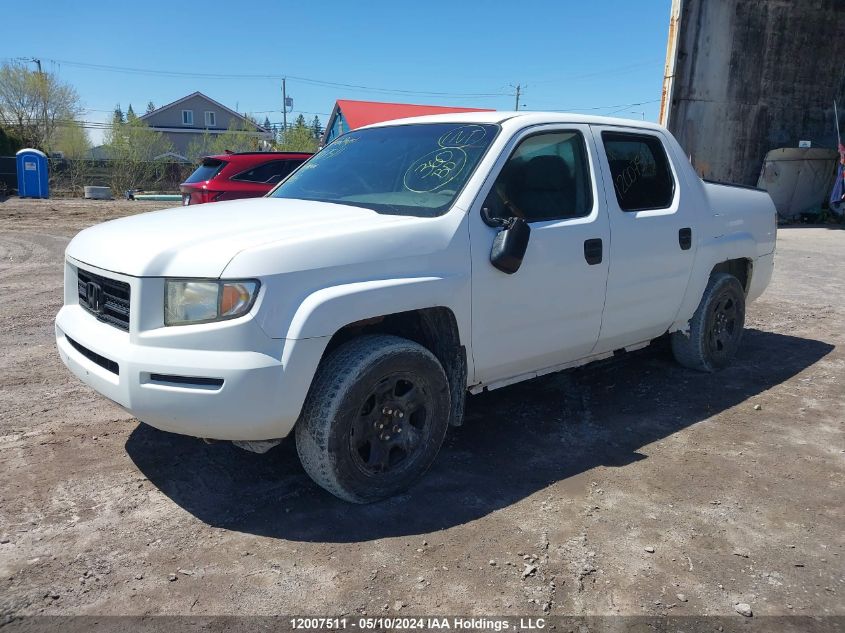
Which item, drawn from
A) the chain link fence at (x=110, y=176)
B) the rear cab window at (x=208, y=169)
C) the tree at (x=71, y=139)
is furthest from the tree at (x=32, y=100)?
the rear cab window at (x=208, y=169)

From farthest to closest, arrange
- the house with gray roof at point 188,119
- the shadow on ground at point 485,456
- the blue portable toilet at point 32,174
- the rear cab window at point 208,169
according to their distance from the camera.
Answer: the house with gray roof at point 188,119, the blue portable toilet at point 32,174, the rear cab window at point 208,169, the shadow on ground at point 485,456

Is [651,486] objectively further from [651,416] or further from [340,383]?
[340,383]

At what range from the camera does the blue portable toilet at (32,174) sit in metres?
26.6

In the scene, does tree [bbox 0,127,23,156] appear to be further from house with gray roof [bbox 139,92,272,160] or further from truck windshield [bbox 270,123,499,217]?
house with gray roof [bbox 139,92,272,160]

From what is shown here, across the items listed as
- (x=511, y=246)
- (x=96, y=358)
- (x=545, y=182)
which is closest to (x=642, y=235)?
(x=545, y=182)

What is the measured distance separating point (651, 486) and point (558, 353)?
3.01 feet

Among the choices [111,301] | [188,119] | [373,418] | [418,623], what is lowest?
[418,623]

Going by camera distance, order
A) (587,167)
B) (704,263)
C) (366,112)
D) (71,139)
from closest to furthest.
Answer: (587,167), (704,263), (366,112), (71,139)

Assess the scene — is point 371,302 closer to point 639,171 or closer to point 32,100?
point 639,171

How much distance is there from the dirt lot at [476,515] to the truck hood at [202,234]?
1174 mm

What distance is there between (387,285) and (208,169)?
8554 mm

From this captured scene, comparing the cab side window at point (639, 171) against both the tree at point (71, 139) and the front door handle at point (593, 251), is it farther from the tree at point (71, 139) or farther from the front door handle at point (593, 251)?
the tree at point (71, 139)

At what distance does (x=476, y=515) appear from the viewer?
10.7ft

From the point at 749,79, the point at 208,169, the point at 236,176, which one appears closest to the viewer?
the point at 236,176
